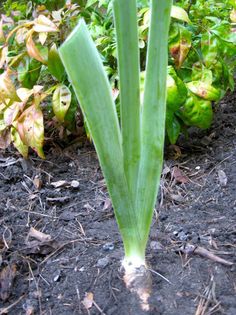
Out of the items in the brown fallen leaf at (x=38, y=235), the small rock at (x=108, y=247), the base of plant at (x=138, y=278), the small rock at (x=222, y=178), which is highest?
the base of plant at (x=138, y=278)

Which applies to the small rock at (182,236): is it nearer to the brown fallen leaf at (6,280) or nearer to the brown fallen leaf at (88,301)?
the brown fallen leaf at (88,301)

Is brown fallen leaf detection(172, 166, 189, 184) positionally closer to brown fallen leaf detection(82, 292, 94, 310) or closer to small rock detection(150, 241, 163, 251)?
small rock detection(150, 241, 163, 251)

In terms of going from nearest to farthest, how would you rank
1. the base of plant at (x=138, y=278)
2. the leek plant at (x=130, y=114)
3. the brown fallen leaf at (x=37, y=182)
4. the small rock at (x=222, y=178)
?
the leek plant at (x=130, y=114) < the base of plant at (x=138, y=278) < the small rock at (x=222, y=178) < the brown fallen leaf at (x=37, y=182)

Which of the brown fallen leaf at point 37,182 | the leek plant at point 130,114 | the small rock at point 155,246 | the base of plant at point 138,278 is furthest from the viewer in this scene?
the brown fallen leaf at point 37,182

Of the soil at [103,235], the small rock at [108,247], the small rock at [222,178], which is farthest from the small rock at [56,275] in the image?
the small rock at [222,178]

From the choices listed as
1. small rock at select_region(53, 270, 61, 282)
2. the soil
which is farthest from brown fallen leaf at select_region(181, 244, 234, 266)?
small rock at select_region(53, 270, 61, 282)

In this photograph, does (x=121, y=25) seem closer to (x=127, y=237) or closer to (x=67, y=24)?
(x=127, y=237)

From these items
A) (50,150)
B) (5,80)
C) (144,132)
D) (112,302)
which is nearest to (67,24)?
(5,80)

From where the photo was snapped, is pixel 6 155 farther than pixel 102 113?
Yes
